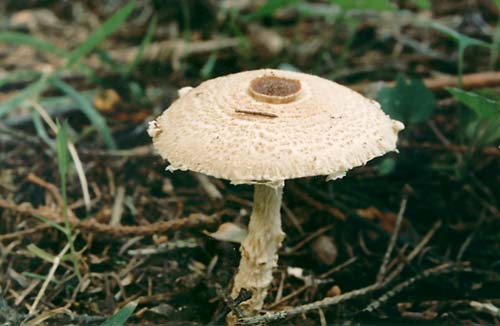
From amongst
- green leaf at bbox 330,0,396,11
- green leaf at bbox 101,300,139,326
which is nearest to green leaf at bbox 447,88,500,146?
green leaf at bbox 330,0,396,11

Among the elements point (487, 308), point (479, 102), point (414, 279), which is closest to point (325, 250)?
point (414, 279)

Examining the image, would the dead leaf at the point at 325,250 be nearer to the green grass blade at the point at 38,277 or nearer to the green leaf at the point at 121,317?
the green leaf at the point at 121,317

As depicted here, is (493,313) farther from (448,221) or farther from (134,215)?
(134,215)

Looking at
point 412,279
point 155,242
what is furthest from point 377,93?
point 155,242

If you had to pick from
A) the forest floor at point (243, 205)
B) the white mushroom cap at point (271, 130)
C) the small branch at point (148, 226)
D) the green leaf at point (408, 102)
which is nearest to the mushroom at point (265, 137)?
Result: the white mushroom cap at point (271, 130)

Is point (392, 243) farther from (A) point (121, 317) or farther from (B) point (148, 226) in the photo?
(A) point (121, 317)

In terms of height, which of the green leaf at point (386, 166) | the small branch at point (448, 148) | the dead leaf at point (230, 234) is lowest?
the dead leaf at point (230, 234)

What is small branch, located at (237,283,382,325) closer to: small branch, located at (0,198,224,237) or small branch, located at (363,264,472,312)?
small branch, located at (363,264,472,312)
